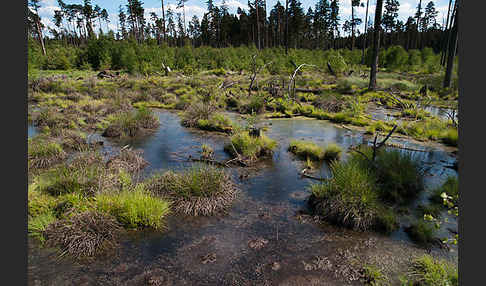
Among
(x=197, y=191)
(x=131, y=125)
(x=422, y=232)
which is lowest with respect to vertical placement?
(x=422, y=232)

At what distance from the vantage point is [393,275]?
14.3 ft

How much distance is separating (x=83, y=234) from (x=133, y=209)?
892 mm

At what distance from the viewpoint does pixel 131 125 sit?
481 inches

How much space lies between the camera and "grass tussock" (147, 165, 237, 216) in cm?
624

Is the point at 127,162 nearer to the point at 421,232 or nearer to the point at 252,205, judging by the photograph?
the point at 252,205

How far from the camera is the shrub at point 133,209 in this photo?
5512 millimetres

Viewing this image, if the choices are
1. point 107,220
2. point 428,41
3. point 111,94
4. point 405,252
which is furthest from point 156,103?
point 428,41

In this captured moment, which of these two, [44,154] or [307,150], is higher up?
[44,154]

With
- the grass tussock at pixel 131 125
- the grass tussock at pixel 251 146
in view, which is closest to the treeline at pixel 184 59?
the grass tussock at pixel 131 125

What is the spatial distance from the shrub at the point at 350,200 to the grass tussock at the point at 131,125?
8.80 metres

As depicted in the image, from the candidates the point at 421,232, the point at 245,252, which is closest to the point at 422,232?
the point at 421,232

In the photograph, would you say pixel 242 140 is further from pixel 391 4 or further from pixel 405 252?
pixel 391 4

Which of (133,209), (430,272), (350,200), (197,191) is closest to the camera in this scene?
(430,272)

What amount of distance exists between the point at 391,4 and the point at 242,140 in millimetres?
56732
